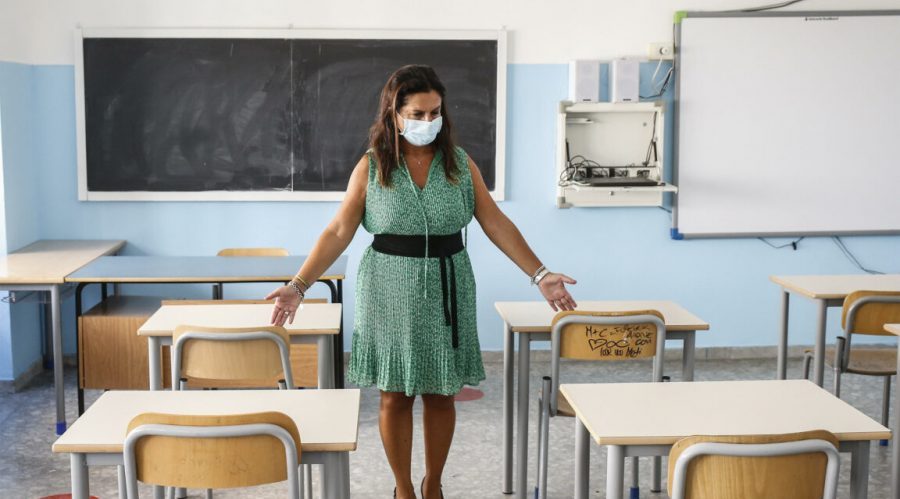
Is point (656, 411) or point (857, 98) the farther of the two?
point (857, 98)

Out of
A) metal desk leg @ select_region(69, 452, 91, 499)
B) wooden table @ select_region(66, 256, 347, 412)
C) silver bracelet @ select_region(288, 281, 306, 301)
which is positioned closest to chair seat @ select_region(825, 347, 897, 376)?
wooden table @ select_region(66, 256, 347, 412)

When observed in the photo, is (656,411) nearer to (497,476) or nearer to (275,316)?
(275,316)

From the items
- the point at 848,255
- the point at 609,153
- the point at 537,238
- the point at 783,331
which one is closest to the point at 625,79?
the point at 609,153

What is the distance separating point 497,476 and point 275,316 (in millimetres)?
1371

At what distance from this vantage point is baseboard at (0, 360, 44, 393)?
495cm

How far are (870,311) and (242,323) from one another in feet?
7.78

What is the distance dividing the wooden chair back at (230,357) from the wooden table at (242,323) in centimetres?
19

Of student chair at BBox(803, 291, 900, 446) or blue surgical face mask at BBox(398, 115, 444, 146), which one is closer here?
blue surgical face mask at BBox(398, 115, 444, 146)

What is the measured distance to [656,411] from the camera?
7.61 feet

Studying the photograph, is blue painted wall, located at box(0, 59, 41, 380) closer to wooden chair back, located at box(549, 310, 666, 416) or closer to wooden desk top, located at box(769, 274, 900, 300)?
wooden chair back, located at box(549, 310, 666, 416)

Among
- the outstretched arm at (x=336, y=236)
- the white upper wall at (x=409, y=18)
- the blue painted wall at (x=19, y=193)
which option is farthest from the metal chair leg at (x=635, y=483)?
the blue painted wall at (x=19, y=193)

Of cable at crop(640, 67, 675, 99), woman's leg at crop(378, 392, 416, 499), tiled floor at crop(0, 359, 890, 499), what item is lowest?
tiled floor at crop(0, 359, 890, 499)

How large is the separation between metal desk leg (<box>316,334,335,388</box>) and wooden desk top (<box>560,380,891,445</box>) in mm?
1000

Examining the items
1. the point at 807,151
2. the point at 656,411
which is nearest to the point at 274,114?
the point at 807,151
